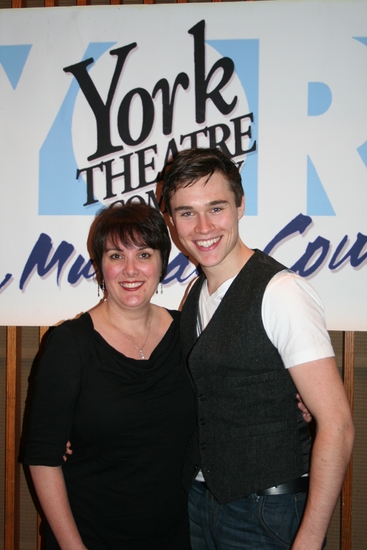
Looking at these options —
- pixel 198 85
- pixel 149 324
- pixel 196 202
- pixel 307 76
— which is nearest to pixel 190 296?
pixel 149 324

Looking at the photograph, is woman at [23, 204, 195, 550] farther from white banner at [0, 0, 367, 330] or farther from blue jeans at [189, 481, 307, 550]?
white banner at [0, 0, 367, 330]

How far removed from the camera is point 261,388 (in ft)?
4.42

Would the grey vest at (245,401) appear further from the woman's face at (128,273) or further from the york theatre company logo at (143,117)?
the york theatre company logo at (143,117)

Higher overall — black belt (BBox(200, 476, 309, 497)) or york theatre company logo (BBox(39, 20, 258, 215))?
york theatre company logo (BBox(39, 20, 258, 215))

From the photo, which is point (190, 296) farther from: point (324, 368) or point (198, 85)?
point (198, 85)

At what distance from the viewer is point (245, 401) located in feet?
4.43

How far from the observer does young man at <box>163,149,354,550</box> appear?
1213 mm

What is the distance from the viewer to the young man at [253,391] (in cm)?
121

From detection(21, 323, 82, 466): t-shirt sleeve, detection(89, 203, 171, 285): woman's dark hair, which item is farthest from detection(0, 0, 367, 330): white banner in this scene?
detection(21, 323, 82, 466): t-shirt sleeve

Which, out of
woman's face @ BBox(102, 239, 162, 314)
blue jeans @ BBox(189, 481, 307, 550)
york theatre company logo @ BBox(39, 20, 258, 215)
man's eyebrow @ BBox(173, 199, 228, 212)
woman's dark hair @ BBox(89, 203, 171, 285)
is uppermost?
york theatre company logo @ BBox(39, 20, 258, 215)

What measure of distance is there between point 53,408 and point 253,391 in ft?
1.98

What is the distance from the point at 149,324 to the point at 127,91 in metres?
1.18

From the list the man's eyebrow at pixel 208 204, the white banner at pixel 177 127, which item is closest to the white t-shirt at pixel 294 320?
the man's eyebrow at pixel 208 204

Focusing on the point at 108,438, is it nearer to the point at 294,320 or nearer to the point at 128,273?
the point at 128,273
